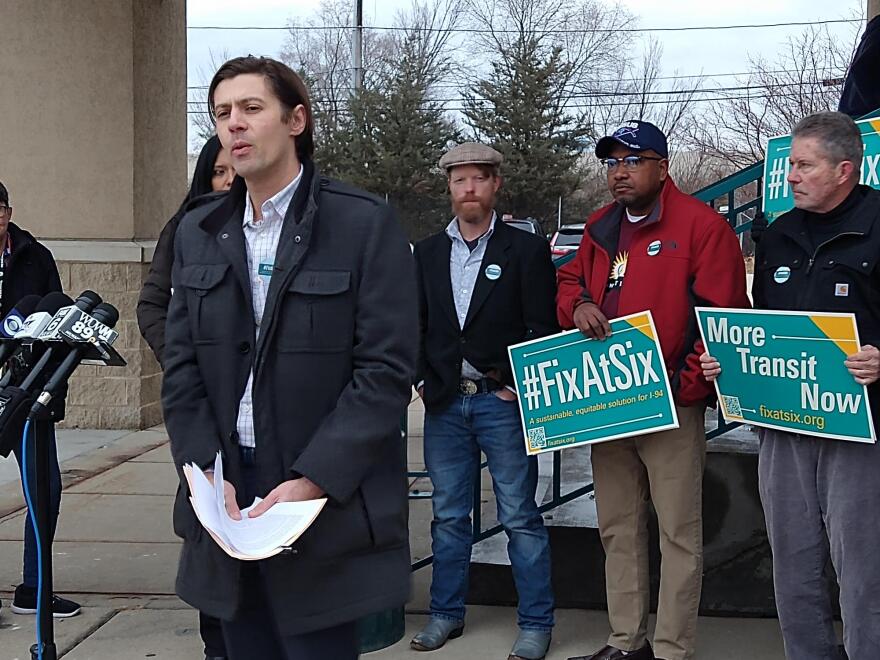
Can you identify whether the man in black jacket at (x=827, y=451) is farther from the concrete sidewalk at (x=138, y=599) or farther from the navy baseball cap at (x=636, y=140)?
the concrete sidewalk at (x=138, y=599)

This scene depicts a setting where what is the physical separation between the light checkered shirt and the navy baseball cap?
5.70ft

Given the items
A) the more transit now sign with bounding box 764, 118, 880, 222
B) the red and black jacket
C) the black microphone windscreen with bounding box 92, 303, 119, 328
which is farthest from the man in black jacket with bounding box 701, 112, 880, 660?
the black microphone windscreen with bounding box 92, 303, 119, 328

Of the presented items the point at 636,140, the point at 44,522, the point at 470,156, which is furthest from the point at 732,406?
the point at 44,522

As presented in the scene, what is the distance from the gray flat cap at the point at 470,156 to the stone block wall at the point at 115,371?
5.66 m

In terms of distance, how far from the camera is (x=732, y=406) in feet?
12.6

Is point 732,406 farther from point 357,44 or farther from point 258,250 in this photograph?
point 357,44

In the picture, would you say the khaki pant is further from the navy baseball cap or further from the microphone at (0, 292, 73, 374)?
the microphone at (0, 292, 73, 374)

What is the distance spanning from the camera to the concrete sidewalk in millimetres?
4543

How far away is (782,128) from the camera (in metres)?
27.1

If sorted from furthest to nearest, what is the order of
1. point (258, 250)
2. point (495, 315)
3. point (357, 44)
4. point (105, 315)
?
point (357, 44) → point (495, 315) → point (105, 315) → point (258, 250)

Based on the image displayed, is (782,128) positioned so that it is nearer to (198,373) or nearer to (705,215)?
(705,215)

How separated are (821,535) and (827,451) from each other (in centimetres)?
27

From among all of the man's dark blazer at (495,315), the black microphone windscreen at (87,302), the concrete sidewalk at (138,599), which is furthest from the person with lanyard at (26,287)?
the man's dark blazer at (495,315)

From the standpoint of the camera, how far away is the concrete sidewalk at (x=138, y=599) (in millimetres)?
4543
